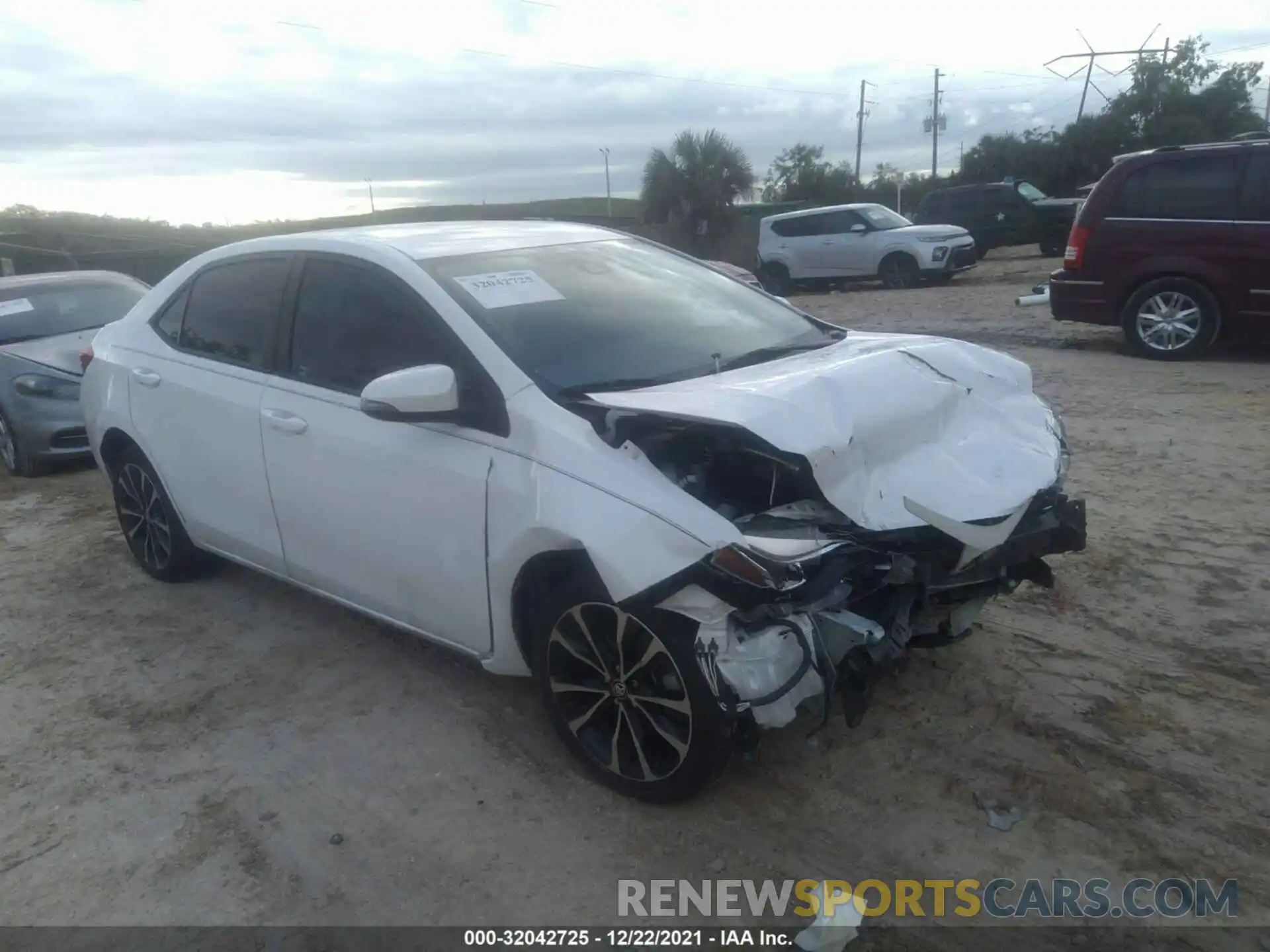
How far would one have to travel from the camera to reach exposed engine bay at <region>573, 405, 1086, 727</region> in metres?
2.90

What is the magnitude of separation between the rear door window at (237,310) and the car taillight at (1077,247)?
7.77 metres

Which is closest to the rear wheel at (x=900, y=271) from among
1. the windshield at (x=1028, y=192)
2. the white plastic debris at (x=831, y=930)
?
the windshield at (x=1028, y=192)

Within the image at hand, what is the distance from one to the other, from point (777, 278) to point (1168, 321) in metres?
12.0

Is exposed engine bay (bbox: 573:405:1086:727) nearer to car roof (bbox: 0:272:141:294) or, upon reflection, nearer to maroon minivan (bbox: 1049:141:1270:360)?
maroon minivan (bbox: 1049:141:1270:360)

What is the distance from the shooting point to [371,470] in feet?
12.3

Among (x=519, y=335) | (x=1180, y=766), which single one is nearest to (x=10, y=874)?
(x=519, y=335)

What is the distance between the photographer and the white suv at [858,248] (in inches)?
736

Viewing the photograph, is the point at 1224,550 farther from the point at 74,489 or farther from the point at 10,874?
the point at 74,489

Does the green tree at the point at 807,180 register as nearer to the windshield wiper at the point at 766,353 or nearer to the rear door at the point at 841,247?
the rear door at the point at 841,247

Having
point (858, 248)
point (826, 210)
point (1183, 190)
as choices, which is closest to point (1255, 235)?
point (1183, 190)

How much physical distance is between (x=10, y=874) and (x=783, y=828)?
2.36 meters

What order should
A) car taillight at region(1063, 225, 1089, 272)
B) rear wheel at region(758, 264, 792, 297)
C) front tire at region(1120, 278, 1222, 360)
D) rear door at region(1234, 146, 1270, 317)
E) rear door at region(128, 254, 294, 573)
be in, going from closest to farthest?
rear door at region(128, 254, 294, 573) < rear door at region(1234, 146, 1270, 317) < front tire at region(1120, 278, 1222, 360) < car taillight at region(1063, 225, 1089, 272) < rear wheel at region(758, 264, 792, 297)

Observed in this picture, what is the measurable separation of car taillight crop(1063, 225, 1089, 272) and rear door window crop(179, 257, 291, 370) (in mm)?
7774

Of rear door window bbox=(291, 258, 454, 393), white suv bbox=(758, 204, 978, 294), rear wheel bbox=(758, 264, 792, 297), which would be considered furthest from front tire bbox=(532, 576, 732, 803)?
rear wheel bbox=(758, 264, 792, 297)
